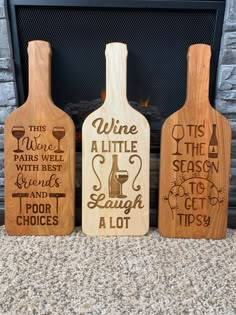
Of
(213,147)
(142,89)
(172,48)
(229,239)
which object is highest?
(172,48)

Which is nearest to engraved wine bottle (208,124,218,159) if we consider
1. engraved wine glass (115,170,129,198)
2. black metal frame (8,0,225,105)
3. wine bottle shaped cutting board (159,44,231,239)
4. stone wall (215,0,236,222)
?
wine bottle shaped cutting board (159,44,231,239)

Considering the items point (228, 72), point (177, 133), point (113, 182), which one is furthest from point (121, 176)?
point (228, 72)

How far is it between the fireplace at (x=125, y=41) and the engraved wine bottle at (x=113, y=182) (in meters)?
0.13

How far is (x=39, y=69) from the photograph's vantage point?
37.5 inches

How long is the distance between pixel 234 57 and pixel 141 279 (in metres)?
0.67

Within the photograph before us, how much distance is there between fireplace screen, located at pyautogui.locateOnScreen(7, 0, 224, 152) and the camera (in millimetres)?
980

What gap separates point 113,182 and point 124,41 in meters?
0.41

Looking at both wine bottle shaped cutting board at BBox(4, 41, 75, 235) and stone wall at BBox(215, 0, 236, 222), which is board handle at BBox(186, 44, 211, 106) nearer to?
stone wall at BBox(215, 0, 236, 222)

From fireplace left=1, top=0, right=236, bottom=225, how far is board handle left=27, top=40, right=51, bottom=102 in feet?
0.21

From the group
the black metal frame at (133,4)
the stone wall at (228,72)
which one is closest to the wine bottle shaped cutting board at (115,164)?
the black metal frame at (133,4)

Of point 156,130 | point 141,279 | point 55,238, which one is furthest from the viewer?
point 156,130

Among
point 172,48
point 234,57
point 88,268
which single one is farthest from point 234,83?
point 88,268

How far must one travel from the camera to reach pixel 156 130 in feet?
3.46

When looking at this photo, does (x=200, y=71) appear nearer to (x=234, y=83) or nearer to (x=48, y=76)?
(x=234, y=83)
